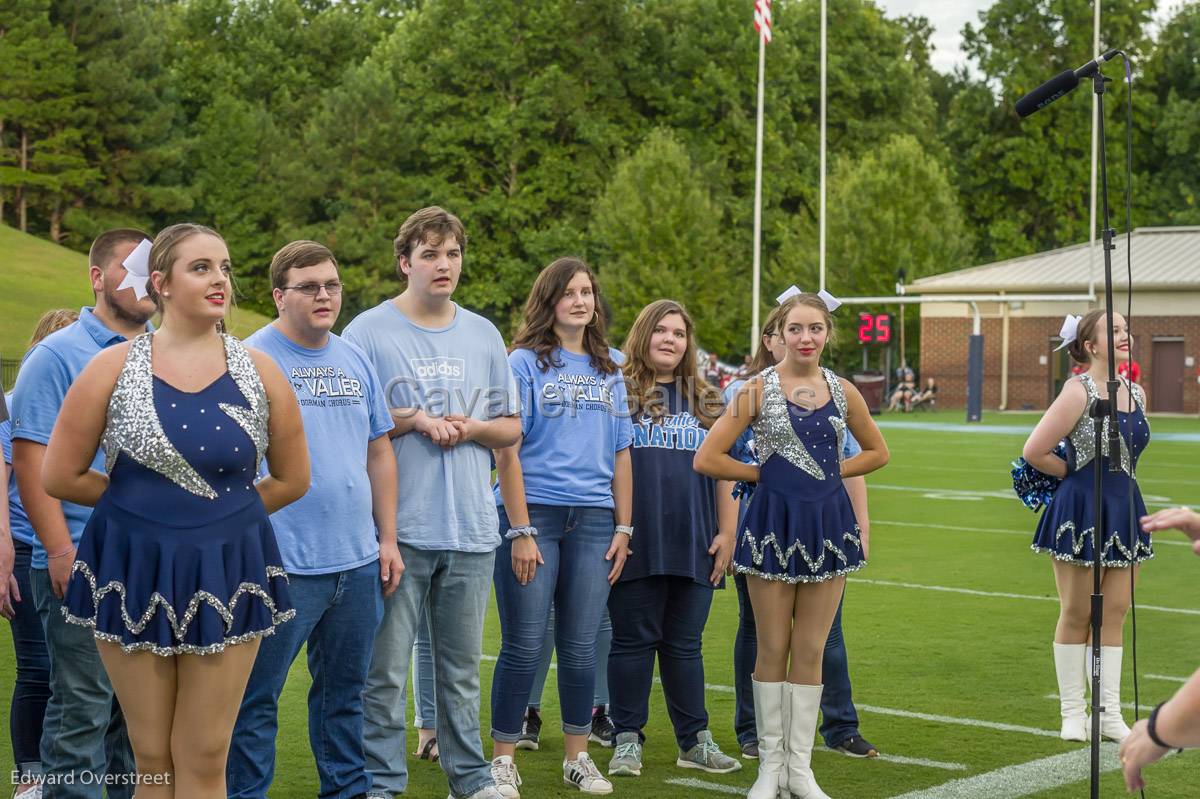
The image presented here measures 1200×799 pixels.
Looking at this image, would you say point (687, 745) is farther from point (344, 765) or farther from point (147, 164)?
point (147, 164)

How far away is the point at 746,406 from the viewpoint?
555cm

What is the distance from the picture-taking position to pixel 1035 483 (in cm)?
690

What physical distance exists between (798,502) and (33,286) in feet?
131

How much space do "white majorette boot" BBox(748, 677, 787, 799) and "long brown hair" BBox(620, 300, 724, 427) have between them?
47.7 inches

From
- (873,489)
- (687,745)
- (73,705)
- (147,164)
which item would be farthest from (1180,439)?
(147,164)

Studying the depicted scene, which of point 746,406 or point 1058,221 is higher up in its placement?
point 1058,221

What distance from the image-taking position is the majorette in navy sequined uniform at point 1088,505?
656 centimetres

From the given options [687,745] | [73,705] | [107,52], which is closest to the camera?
[73,705]

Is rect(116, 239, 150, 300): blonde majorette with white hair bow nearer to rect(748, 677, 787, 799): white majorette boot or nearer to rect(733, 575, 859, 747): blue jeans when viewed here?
rect(748, 677, 787, 799): white majorette boot

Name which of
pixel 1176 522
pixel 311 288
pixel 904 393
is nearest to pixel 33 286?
pixel 904 393

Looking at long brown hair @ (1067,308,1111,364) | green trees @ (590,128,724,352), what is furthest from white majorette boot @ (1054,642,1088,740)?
green trees @ (590,128,724,352)

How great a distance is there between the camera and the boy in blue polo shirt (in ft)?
14.5

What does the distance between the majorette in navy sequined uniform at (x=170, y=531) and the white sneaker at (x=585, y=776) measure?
7.20 feet

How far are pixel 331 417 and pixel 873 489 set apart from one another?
15.0 meters
